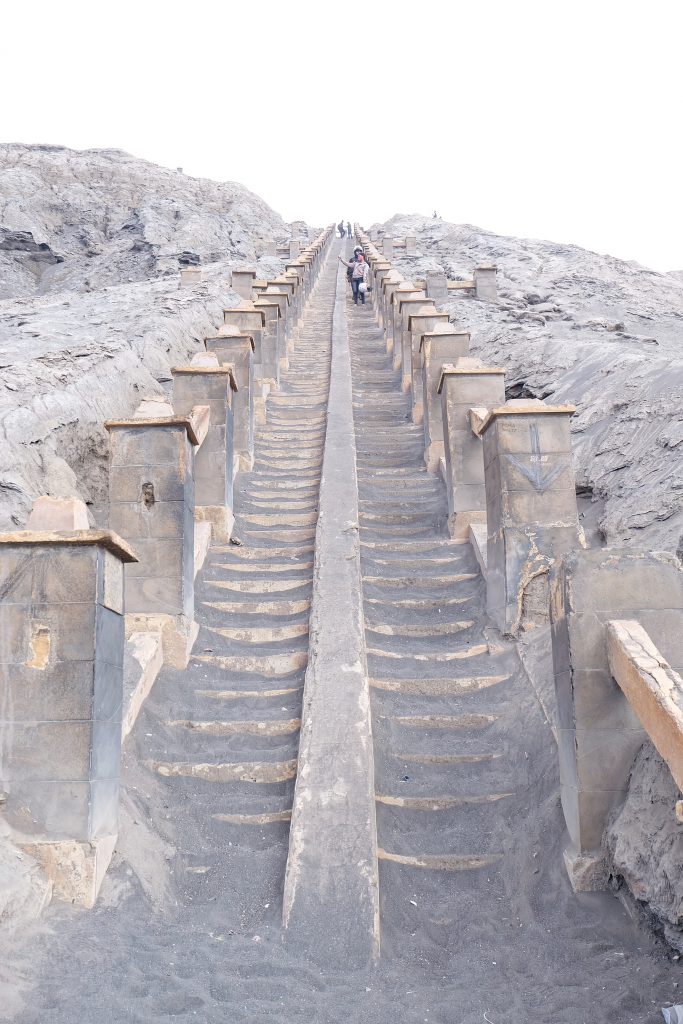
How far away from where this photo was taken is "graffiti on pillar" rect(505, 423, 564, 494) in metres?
6.66

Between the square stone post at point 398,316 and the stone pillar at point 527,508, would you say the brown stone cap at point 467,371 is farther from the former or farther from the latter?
the square stone post at point 398,316

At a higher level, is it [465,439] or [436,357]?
[436,357]

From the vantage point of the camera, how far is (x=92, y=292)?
66.5 ft

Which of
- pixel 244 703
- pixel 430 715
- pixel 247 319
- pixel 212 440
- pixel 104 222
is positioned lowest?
pixel 244 703

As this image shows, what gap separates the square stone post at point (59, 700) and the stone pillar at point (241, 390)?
229 inches

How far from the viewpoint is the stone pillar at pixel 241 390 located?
404 inches

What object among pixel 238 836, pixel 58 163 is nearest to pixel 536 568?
pixel 238 836

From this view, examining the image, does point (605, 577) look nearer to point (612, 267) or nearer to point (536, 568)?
point (536, 568)

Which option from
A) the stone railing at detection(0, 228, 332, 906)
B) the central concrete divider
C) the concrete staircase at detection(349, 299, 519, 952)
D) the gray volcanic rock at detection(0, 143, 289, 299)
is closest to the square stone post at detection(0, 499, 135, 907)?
the stone railing at detection(0, 228, 332, 906)

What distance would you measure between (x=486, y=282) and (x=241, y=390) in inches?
474

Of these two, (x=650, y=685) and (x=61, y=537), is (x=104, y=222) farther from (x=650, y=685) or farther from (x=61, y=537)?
(x=650, y=685)

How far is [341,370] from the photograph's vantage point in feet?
50.1

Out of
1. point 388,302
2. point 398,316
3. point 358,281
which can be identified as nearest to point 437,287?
point 388,302

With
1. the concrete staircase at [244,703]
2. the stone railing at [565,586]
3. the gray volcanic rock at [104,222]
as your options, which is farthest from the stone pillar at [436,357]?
the gray volcanic rock at [104,222]
